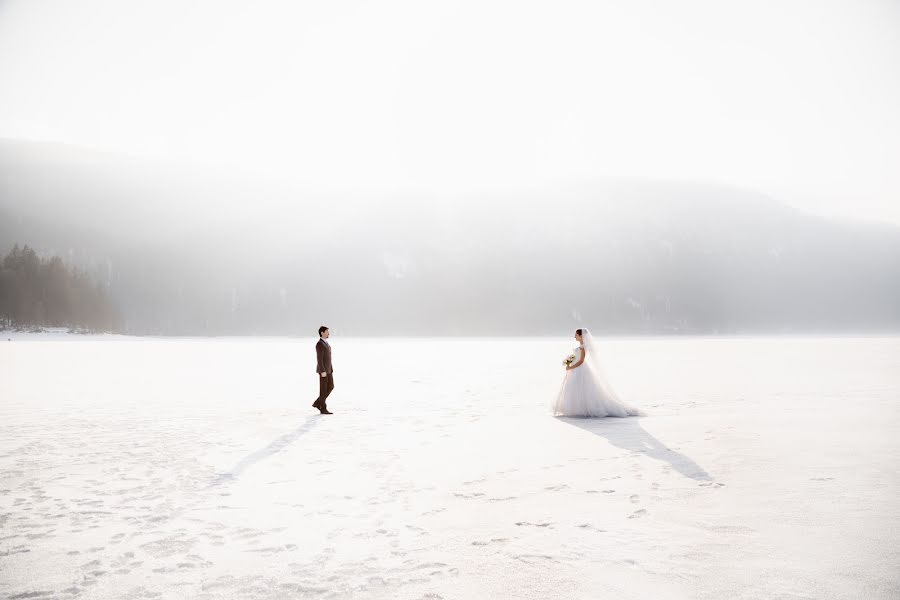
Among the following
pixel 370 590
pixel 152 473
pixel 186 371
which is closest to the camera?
pixel 370 590

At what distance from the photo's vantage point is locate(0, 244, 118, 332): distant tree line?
7775 cm

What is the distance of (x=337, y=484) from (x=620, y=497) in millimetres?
4065

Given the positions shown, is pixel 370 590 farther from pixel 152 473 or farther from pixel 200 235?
pixel 200 235

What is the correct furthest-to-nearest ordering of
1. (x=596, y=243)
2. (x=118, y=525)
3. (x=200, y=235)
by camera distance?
(x=596, y=243)
(x=200, y=235)
(x=118, y=525)

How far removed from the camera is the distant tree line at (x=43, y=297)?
77.8 meters

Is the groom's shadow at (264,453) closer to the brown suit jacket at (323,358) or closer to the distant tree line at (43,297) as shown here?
the brown suit jacket at (323,358)

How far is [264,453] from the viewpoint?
400 inches

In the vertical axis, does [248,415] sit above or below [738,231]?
below

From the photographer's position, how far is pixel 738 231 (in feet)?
570

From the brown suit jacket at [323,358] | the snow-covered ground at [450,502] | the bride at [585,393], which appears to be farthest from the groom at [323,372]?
the bride at [585,393]

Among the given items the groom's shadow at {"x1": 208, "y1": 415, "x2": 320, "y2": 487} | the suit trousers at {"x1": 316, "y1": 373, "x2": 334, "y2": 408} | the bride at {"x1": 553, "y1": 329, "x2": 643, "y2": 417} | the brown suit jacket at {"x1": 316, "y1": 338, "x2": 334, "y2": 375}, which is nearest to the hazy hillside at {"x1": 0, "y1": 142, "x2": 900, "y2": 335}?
the brown suit jacket at {"x1": 316, "y1": 338, "x2": 334, "y2": 375}

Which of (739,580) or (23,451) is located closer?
(739,580)

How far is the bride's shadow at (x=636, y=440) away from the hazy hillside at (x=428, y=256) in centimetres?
12865

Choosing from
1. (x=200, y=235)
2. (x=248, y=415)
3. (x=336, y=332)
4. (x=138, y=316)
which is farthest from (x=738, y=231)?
(x=248, y=415)
